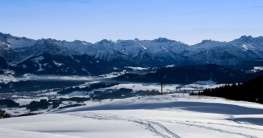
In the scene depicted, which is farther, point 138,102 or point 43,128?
point 138,102

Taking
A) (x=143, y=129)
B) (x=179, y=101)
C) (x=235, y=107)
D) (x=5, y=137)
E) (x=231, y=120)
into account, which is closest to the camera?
(x=5, y=137)

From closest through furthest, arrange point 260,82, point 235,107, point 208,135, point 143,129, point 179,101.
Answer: point 208,135
point 143,129
point 235,107
point 179,101
point 260,82

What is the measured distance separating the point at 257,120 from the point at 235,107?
12.0m

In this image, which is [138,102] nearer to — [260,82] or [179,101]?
[179,101]

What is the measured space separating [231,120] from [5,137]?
25030mm

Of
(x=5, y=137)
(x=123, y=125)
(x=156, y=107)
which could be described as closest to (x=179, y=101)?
(x=156, y=107)

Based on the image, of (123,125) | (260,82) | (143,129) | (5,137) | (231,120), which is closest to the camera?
(5,137)

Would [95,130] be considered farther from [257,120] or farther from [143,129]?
[257,120]

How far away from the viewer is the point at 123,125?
3403cm

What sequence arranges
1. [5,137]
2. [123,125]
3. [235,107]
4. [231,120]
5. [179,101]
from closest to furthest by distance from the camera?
[5,137]
[123,125]
[231,120]
[235,107]
[179,101]

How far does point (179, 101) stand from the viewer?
63.3 m

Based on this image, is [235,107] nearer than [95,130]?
No

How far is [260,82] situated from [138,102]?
210 feet

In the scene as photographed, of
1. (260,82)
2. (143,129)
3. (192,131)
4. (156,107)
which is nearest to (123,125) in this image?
(143,129)
